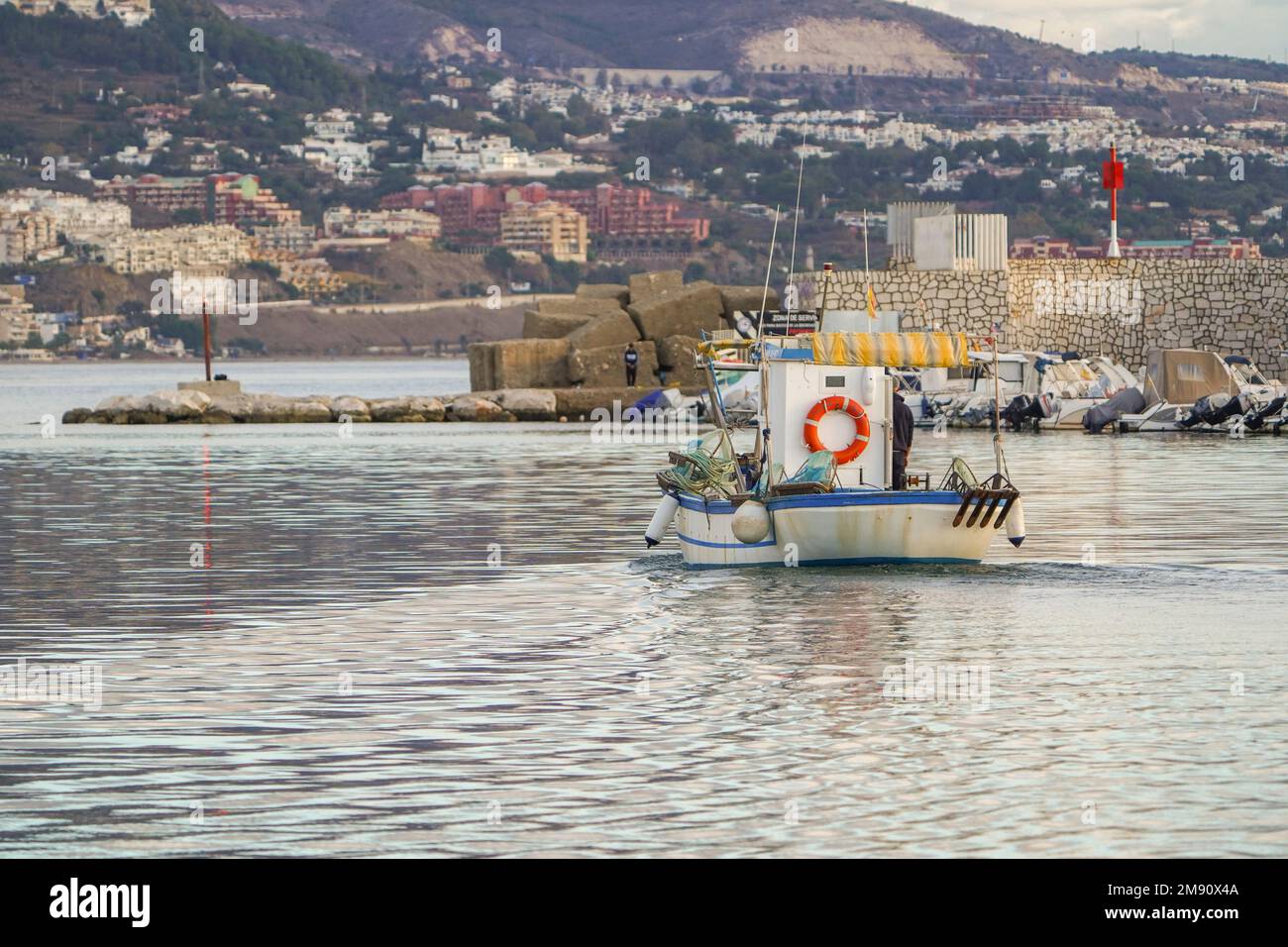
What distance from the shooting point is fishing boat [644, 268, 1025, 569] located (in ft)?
57.8

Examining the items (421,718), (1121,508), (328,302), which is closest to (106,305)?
(328,302)

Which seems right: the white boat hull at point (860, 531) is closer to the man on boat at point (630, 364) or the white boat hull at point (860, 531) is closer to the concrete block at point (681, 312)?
the man on boat at point (630, 364)

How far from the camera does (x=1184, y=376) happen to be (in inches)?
1795

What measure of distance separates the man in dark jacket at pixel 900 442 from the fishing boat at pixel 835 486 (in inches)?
2.3

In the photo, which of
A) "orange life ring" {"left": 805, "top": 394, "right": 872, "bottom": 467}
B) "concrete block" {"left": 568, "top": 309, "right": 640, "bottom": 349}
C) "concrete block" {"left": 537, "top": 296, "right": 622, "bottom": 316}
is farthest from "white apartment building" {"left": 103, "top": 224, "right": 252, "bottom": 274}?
"orange life ring" {"left": 805, "top": 394, "right": 872, "bottom": 467}

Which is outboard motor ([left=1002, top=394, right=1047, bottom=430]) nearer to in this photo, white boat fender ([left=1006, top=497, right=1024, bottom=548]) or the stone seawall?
the stone seawall

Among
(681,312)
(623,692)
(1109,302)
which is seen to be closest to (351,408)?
(681,312)

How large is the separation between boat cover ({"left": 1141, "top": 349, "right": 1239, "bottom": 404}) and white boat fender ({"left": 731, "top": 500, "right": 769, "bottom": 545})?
28.1 m

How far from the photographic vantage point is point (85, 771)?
10117mm

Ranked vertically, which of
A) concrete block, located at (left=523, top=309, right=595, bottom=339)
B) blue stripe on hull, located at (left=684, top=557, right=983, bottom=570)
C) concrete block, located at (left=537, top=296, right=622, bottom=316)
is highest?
concrete block, located at (left=537, top=296, right=622, bottom=316)

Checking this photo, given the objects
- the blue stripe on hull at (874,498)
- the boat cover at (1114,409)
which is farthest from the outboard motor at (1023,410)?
the blue stripe on hull at (874,498)
